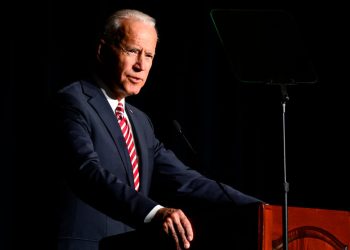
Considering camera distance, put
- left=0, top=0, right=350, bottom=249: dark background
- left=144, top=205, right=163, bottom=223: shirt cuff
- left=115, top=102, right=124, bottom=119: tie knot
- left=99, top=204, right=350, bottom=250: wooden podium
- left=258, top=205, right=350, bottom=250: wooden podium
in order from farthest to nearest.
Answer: left=0, top=0, right=350, bottom=249: dark background < left=115, top=102, right=124, bottom=119: tie knot < left=258, top=205, right=350, bottom=250: wooden podium < left=144, top=205, right=163, bottom=223: shirt cuff < left=99, top=204, right=350, bottom=250: wooden podium

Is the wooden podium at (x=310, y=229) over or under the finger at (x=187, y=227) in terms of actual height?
over

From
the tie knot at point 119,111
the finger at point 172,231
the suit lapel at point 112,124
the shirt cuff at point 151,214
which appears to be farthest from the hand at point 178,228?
the tie knot at point 119,111

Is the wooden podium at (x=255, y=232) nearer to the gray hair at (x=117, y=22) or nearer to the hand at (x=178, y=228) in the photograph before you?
the hand at (x=178, y=228)

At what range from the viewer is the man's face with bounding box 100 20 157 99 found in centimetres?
257

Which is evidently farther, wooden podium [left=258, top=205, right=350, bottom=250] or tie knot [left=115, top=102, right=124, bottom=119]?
tie knot [left=115, top=102, right=124, bottom=119]

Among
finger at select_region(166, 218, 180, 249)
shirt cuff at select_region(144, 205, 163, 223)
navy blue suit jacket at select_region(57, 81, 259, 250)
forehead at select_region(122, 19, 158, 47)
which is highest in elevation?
forehead at select_region(122, 19, 158, 47)

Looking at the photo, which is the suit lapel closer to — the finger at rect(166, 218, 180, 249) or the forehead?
the forehead

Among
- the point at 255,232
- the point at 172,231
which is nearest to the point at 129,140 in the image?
the point at 172,231

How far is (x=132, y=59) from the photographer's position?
8.50 ft

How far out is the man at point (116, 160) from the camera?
1947 mm

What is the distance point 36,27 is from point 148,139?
122 centimetres

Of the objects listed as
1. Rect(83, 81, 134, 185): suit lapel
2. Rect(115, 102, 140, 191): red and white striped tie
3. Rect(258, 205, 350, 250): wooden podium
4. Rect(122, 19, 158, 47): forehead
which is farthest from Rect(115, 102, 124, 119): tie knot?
Rect(258, 205, 350, 250): wooden podium

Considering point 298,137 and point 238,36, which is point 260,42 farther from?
point 298,137

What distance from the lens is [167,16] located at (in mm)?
3928
